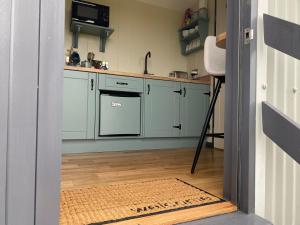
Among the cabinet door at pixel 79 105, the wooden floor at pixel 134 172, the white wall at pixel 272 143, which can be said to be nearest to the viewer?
the white wall at pixel 272 143

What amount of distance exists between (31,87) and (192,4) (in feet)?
12.5

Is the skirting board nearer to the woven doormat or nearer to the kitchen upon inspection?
the kitchen

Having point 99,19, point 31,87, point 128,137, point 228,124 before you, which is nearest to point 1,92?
point 31,87

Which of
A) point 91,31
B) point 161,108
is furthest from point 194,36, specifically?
point 91,31

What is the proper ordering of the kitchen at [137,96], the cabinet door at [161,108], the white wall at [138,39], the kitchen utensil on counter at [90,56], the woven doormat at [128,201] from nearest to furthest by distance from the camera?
the woven doormat at [128,201]
the kitchen at [137,96]
the cabinet door at [161,108]
the kitchen utensil on counter at [90,56]
the white wall at [138,39]

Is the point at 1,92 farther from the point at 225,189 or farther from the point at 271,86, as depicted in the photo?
the point at 271,86

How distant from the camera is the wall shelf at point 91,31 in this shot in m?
2.97

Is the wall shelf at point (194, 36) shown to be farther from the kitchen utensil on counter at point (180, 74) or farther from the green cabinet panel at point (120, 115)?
the green cabinet panel at point (120, 115)

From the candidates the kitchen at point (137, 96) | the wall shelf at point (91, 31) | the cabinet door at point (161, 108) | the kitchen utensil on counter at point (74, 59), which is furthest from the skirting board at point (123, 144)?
the wall shelf at point (91, 31)

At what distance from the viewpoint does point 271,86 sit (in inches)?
43.6

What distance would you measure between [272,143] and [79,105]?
1.97 meters

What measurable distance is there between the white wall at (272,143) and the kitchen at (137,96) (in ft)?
0.86

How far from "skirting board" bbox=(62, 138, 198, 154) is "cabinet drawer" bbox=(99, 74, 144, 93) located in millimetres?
644

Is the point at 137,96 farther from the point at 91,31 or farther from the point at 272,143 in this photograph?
the point at 272,143
